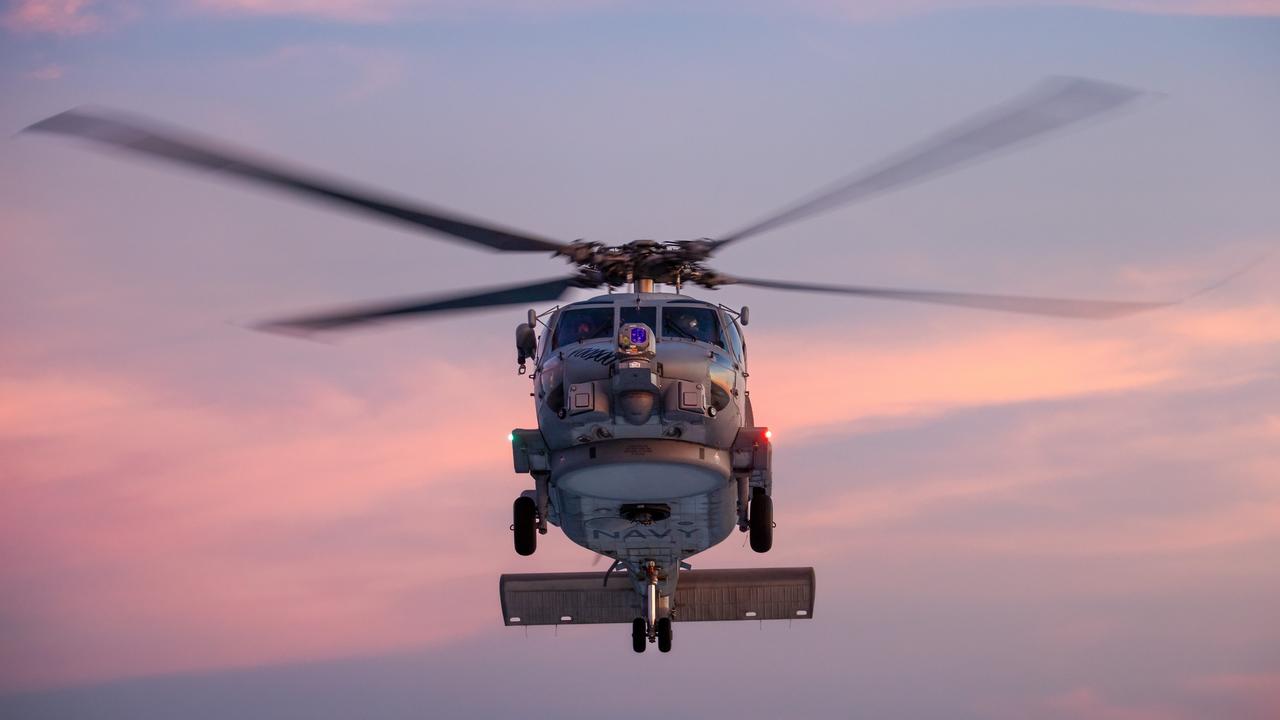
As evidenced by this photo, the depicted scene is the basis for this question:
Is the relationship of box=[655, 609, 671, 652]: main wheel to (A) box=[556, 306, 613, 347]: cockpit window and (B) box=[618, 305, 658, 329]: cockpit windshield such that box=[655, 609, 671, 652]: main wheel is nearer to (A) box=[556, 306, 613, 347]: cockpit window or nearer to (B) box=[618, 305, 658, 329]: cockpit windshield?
(A) box=[556, 306, 613, 347]: cockpit window

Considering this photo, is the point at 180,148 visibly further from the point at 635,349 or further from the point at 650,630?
the point at 650,630

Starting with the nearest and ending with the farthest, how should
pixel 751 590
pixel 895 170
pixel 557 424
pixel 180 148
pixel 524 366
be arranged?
pixel 180 148, pixel 895 170, pixel 557 424, pixel 524 366, pixel 751 590

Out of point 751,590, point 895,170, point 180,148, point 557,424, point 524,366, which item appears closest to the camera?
point 180,148

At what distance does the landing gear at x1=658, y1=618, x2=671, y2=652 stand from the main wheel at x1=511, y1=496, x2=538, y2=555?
352 cm

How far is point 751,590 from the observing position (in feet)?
119

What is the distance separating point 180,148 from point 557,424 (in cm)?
740

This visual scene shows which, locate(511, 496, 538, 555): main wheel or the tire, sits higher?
locate(511, 496, 538, 555): main wheel

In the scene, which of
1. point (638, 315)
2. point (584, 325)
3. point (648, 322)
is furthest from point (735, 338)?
point (584, 325)

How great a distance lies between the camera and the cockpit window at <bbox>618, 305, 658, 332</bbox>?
1164 inches

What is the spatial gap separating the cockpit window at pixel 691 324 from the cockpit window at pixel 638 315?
169 millimetres

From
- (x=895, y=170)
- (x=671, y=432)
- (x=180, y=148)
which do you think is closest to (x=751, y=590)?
(x=671, y=432)

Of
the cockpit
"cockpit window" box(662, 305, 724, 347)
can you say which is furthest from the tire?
"cockpit window" box(662, 305, 724, 347)

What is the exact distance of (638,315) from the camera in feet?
97.3

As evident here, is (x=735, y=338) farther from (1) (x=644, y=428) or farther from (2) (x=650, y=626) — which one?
(2) (x=650, y=626)
